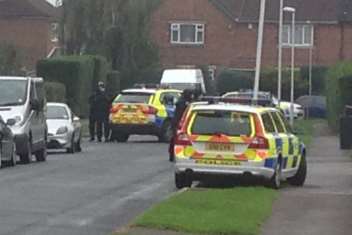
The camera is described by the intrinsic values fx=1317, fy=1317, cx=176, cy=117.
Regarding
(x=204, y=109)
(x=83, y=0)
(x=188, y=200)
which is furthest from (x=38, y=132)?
(x=83, y=0)

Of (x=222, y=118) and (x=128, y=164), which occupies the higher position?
(x=222, y=118)

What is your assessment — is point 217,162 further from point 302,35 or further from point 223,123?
point 302,35

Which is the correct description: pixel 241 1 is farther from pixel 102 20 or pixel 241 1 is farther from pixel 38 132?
pixel 38 132

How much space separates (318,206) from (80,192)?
4.07 meters

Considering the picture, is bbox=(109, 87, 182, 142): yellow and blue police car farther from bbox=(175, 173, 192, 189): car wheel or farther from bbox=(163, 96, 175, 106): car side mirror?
bbox=(175, 173, 192, 189): car wheel

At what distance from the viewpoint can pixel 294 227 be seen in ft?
52.7

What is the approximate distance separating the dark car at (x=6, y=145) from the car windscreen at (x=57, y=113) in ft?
30.0

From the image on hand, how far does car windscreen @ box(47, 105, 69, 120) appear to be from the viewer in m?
37.6

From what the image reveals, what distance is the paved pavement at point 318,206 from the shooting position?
52.4ft

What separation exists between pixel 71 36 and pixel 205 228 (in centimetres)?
5978

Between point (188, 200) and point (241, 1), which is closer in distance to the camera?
point (188, 200)

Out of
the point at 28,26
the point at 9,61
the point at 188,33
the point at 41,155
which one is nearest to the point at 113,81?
the point at 188,33

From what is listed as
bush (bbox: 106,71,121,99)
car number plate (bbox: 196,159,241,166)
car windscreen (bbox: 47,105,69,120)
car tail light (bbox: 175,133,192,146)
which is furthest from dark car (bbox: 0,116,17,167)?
bush (bbox: 106,71,121,99)

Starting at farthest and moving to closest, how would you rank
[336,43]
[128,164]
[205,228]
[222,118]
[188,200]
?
1. [336,43]
2. [128,164]
3. [222,118]
4. [188,200]
5. [205,228]
